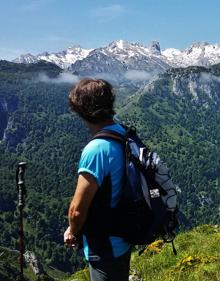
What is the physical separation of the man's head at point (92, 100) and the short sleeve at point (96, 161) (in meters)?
0.51

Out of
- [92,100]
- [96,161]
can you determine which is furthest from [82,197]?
[92,100]

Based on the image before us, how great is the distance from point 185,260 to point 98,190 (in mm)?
5788

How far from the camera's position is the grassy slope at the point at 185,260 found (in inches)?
444

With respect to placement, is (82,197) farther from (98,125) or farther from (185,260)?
(185,260)

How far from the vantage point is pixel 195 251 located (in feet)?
45.5

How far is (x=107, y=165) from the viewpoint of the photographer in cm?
733

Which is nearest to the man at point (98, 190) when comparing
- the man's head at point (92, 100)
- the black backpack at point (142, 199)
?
the man's head at point (92, 100)

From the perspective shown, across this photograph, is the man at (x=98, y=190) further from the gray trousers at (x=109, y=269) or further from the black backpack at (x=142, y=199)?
the black backpack at (x=142, y=199)

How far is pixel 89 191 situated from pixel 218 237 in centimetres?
895

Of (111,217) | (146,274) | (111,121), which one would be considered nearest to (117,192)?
(111,217)

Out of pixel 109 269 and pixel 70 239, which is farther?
pixel 70 239

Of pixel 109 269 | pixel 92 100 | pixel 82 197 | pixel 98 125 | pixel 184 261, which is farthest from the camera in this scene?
pixel 184 261

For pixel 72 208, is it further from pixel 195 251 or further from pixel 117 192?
pixel 195 251

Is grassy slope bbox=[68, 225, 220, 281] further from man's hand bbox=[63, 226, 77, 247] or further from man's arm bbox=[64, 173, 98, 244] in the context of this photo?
man's arm bbox=[64, 173, 98, 244]
